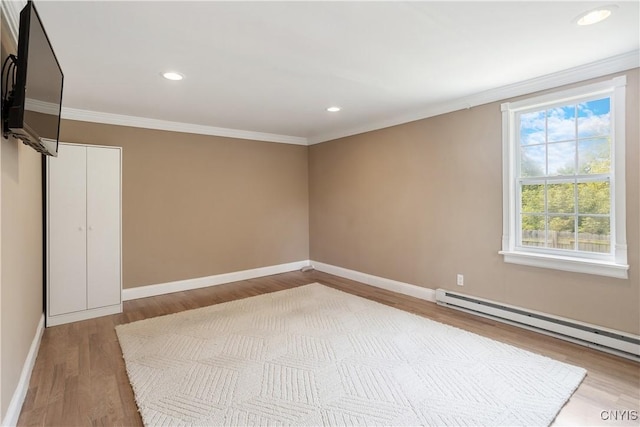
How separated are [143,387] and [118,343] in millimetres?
949

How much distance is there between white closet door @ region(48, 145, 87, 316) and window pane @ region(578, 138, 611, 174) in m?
4.88

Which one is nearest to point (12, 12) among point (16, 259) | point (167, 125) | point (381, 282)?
point (16, 259)

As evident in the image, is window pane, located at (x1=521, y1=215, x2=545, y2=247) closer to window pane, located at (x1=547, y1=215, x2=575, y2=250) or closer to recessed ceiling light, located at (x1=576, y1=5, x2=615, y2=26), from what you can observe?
window pane, located at (x1=547, y1=215, x2=575, y2=250)

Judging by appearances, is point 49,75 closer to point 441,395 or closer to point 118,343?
point 118,343

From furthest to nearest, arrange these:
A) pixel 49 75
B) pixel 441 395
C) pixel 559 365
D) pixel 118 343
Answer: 1. pixel 118 343
2. pixel 559 365
3. pixel 441 395
4. pixel 49 75

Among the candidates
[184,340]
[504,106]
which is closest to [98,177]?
[184,340]

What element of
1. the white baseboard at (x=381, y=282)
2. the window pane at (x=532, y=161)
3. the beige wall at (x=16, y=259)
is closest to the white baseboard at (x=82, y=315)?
the beige wall at (x=16, y=259)

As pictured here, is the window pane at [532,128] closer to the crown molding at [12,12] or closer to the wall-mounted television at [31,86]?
the wall-mounted television at [31,86]

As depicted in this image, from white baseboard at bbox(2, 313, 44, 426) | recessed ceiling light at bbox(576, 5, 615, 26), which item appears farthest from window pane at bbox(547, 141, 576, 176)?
white baseboard at bbox(2, 313, 44, 426)

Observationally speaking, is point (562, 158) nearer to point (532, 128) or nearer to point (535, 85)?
point (532, 128)

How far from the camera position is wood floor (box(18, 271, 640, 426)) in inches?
77.1

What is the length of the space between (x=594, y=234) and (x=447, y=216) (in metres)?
1.37

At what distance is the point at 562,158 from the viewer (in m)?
3.07

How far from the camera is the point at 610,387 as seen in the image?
7.27 feet
